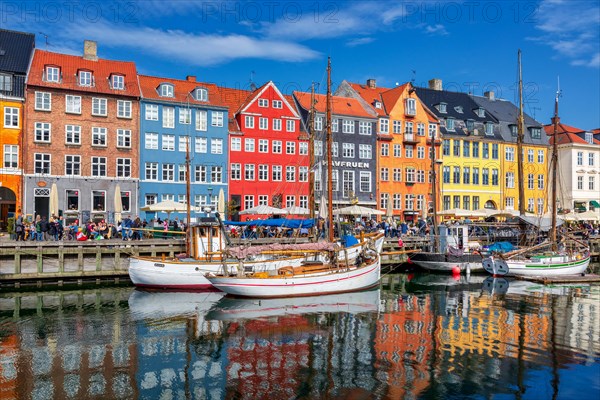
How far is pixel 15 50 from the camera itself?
4628 centimetres

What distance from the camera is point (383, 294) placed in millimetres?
29000

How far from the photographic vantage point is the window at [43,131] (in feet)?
147

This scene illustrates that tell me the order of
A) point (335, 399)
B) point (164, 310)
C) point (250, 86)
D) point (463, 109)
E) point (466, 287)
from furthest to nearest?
point (463, 109), point (250, 86), point (466, 287), point (164, 310), point (335, 399)

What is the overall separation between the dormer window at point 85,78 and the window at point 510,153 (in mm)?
46610

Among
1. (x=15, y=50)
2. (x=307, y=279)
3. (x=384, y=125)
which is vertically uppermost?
(x=15, y=50)

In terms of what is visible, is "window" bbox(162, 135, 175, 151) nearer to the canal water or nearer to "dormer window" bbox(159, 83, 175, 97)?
"dormer window" bbox(159, 83, 175, 97)

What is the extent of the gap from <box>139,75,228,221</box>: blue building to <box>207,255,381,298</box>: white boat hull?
22.8 m

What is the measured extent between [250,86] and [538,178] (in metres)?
36.8

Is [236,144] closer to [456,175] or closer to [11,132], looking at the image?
[11,132]

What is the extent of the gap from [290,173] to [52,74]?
74.2 feet

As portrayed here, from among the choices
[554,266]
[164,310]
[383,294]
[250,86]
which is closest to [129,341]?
[164,310]

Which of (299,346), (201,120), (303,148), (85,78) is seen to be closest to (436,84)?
(303,148)

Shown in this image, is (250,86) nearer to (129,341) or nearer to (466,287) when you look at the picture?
(466,287)

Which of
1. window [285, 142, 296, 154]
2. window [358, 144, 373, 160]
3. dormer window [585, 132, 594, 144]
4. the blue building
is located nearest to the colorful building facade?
the blue building
